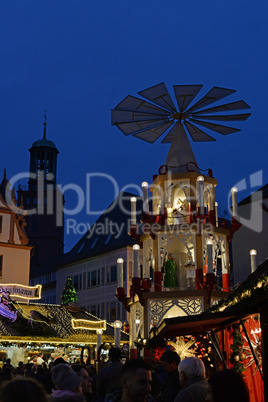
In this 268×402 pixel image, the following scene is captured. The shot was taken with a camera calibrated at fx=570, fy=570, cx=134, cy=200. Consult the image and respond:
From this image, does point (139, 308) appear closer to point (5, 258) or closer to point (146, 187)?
point (146, 187)

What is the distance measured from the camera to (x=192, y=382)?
5547 millimetres

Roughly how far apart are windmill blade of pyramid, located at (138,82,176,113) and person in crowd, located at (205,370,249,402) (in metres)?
13.2

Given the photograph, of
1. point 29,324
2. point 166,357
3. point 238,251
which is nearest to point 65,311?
point 29,324

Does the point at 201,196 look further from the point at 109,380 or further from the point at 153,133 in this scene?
the point at 109,380

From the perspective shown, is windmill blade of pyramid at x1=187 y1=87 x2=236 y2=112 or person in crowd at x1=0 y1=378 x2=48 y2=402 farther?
windmill blade of pyramid at x1=187 y1=87 x2=236 y2=112

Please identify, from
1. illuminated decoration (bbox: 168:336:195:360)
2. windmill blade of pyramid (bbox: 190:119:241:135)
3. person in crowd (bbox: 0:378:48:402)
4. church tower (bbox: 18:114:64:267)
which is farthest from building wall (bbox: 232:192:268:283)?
church tower (bbox: 18:114:64:267)

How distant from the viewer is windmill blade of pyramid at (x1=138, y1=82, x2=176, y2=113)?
Answer: 16594 mm

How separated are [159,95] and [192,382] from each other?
480 inches

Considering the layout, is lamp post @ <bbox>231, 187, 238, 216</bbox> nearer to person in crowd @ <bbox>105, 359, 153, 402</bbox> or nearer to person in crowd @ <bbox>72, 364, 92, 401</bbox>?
person in crowd @ <bbox>72, 364, 92, 401</bbox>

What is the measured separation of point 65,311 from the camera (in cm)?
2983

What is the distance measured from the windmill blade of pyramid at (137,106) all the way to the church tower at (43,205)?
50541 mm

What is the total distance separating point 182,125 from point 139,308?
5814mm

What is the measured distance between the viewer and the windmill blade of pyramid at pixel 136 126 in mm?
17405

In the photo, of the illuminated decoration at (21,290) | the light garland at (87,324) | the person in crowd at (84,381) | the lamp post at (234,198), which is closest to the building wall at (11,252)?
the illuminated decoration at (21,290)
